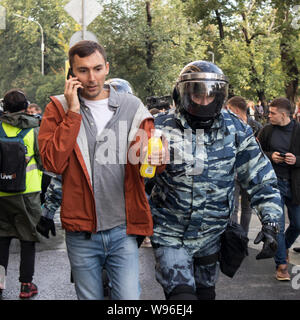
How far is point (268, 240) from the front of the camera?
296 centimetres

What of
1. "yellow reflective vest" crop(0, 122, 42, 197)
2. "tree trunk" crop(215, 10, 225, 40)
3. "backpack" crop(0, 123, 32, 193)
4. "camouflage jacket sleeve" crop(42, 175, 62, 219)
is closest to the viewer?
"camouflage jacket sleeve" crop(42, 175, 62, 219)

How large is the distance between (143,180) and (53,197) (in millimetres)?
593

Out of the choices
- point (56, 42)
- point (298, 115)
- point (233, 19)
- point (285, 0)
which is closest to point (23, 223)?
point (298, 115)

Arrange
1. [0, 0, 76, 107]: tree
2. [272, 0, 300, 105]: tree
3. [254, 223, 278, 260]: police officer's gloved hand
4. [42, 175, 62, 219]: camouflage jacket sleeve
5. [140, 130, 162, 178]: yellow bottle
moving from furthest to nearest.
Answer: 1. [0, 0, 76, 107]: tree
2. [272, 0, 300, 105]: tree
3. [42, 175, 62, 219]: camouflage jacket sleeve
4. [254, 223, 278, 260]: police officer's gloved hand
5. [140, 130, 162, 178]: yellow bottle

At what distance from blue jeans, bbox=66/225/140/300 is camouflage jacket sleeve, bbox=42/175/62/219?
301 millimetres

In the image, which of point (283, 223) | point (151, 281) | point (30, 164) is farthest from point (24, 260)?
point (283, 223)

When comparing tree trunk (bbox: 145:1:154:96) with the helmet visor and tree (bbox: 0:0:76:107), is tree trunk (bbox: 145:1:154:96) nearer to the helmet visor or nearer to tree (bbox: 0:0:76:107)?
the helmet visor

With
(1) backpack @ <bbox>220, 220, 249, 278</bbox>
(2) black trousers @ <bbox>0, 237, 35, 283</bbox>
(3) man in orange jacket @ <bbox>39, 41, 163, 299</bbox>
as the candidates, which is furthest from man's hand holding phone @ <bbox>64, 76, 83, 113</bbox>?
(2) black trousers @ <bbox>0, 237, 35, 283</bbox>

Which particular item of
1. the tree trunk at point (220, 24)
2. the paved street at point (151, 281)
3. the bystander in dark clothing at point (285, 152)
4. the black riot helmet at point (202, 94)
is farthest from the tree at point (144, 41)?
the black riot helmet at point (202, 94)

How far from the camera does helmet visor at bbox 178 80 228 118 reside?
3057 mm

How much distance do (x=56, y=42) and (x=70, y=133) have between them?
4910 cm

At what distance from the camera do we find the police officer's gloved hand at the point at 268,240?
294cm

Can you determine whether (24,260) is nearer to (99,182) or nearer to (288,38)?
(99,182)

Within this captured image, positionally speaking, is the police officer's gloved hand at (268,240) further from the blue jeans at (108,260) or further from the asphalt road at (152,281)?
the asphalt road at (152,281)
